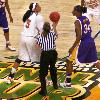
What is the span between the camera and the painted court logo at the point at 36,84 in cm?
977

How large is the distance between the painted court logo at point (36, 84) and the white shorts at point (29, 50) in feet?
2.13

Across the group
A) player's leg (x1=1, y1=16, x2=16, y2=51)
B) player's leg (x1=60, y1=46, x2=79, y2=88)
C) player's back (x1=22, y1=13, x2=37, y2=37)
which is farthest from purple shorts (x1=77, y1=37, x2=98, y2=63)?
player's leg (x1=1, y1=16, x2=16, y2=51)

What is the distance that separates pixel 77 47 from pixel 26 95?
145cm

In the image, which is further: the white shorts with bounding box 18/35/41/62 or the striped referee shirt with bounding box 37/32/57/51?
the white shorts with bounding box 18/35/41/62

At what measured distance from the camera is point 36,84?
34.1 ft

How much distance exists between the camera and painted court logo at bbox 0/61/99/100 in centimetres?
977

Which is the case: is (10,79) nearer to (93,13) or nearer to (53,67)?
(53,67)

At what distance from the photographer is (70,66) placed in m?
10.1

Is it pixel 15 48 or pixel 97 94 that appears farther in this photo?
pixel 15 48

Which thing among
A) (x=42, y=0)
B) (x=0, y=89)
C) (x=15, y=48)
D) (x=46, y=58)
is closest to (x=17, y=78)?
(x=0, y=89)

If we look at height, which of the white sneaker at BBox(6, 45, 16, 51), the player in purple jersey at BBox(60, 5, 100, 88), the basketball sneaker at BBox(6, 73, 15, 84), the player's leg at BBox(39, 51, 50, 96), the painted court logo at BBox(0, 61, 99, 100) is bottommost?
the painted court logo at BBox(0, 61, 99, 100)

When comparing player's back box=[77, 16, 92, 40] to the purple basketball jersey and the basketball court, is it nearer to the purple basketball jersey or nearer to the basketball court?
the purple basketball jersey

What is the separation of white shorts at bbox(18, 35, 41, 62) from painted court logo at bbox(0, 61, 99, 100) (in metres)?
0.65

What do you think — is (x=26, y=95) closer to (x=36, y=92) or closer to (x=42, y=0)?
(x=36, y=92)
